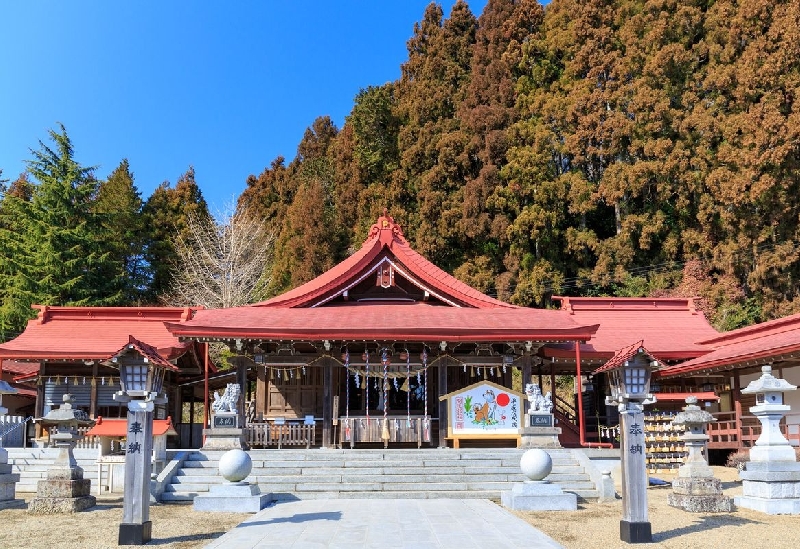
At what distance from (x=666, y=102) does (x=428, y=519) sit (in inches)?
1012

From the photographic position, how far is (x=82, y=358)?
1897cm

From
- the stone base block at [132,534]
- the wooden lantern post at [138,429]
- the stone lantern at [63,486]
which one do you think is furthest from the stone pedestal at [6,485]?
the stone base block at [132,534]

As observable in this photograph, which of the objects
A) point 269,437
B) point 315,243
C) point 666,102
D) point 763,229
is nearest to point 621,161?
point 666,102

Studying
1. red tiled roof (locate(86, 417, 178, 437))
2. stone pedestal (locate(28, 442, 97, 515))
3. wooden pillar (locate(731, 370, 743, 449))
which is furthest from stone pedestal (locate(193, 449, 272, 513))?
wooden pillar (locate(731, 370, 743, 449))

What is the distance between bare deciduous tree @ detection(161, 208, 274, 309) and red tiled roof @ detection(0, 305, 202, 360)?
11.6m

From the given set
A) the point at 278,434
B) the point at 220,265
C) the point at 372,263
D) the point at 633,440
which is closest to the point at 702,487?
the point at 633,440

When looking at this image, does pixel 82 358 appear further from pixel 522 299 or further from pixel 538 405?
pixel 522 299

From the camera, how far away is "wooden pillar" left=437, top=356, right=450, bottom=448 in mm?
17000

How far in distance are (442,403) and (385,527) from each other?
8090 mm

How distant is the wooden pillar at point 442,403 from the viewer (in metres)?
17.0

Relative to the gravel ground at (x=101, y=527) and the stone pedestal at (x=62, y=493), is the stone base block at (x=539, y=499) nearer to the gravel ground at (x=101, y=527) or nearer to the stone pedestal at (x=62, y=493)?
the gravel ground at (x=101, y=527)

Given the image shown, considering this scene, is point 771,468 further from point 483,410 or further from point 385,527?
point 483,410

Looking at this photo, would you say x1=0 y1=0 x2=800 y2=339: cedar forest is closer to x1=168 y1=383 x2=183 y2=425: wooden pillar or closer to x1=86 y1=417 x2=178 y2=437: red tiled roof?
x1=168 y1=383 x2=183 y2=425: wooden pillar

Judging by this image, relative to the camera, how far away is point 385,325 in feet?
54.8
